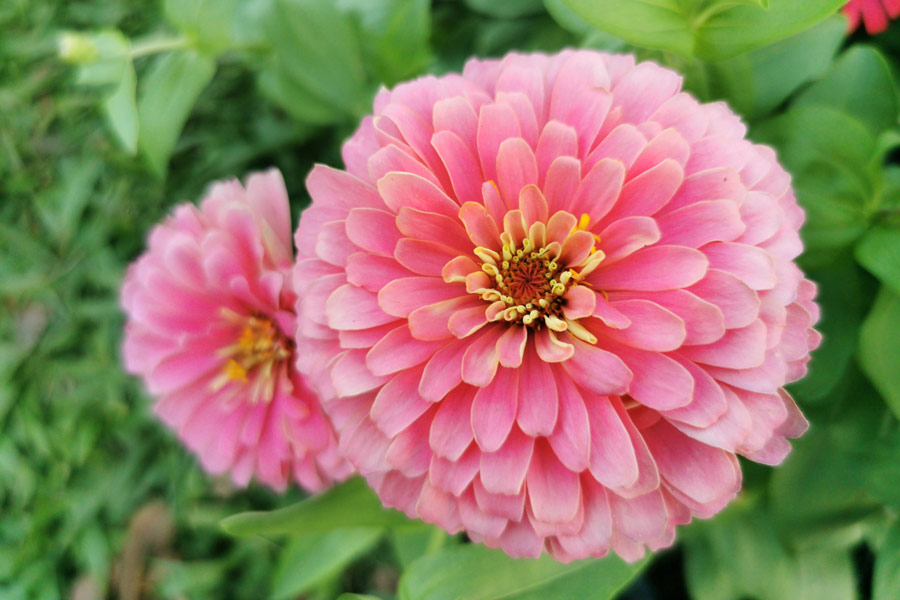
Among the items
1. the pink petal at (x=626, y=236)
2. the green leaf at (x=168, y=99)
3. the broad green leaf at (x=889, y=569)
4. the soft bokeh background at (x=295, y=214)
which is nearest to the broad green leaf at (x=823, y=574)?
the soft bokeh background at (x=295, y=214)

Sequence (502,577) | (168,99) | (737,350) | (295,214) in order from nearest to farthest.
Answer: (737,350) < (502,577) < (168,99) < (295,214)

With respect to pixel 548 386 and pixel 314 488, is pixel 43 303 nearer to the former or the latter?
pixel 314 488

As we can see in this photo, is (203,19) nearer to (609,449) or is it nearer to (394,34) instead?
(394,34)

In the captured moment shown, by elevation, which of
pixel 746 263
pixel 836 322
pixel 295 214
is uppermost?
pixel 746 263

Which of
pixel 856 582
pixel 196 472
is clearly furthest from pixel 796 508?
pixel 196 472

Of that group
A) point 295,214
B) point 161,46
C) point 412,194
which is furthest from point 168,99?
point 412,194

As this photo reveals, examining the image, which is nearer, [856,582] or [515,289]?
[515,289]

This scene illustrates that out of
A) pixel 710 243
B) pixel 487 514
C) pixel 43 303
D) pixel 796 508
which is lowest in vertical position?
pixel 43 303

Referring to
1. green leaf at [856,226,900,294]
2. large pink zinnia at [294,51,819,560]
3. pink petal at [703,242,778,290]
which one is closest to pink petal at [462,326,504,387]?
large pink zinnia at [294,51,819,560]
